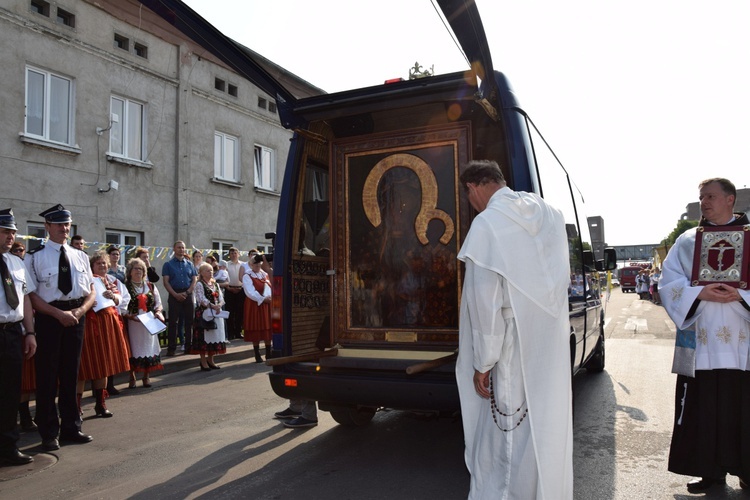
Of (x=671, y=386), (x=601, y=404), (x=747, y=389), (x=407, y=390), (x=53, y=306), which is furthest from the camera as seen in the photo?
(x=671, y=386)

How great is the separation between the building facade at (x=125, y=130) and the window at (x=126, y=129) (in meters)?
0.03

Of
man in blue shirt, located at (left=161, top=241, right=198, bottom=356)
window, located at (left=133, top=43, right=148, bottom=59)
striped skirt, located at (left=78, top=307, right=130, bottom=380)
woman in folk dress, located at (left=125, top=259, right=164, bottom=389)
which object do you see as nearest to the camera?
striped skirt, located at (left=78, top=307, right=130, bottom=380)

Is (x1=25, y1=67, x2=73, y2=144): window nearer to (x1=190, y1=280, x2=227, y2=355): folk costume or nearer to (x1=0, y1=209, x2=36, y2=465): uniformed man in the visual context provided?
(x1=190, y1=280, x2=227, y2=355): folk costume

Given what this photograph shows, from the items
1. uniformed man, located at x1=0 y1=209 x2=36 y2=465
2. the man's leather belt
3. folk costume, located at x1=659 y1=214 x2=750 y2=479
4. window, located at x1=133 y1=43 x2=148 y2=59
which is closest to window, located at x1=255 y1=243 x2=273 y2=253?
window, located at x1=133 y1=43 x2=148 y2=59

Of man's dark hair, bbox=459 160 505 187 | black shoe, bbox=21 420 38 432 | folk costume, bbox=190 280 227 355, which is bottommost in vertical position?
black shoe, bbox=21 420 38 432

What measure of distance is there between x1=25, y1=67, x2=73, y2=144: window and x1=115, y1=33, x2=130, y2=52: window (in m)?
1.80

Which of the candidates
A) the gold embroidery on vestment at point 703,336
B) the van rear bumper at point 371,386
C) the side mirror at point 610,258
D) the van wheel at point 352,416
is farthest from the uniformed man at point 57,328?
the side mirror at point 610,258

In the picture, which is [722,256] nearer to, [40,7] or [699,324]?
[699,324]

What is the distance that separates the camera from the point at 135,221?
1365 centimetres

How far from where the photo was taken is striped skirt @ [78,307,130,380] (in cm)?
596

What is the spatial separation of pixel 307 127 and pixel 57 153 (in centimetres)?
908

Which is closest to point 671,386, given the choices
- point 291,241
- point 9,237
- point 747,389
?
point 747,389

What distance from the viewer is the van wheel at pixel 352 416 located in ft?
17.9

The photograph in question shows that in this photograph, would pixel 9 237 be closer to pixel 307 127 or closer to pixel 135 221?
pixel 307 127
